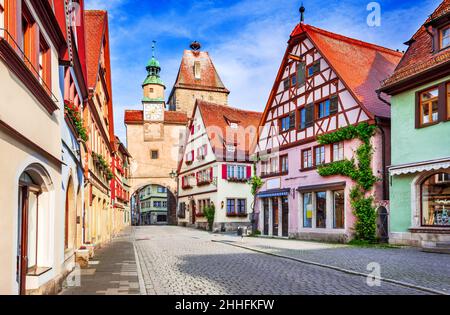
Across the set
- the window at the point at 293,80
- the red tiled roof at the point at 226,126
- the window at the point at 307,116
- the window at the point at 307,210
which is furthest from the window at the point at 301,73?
the red tiled roof at the point at 226,126

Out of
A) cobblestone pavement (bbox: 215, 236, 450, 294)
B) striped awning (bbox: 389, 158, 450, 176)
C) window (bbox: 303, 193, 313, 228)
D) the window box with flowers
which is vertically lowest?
cobblestone pavement (bbox: 215, 236, 450, 294)

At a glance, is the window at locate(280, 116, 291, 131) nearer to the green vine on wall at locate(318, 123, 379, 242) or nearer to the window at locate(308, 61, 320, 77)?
the window at locate(308, 61, 320, 77)

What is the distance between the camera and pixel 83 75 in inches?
577

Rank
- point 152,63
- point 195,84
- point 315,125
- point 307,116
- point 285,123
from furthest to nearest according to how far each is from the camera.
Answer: point 195,84 < point 152,63 < point 285,123 < point 307,116 < point 315,125

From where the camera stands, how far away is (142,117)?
2309 inches

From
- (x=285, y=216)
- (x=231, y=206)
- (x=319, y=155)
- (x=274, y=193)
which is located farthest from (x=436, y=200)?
(x=231, y=206)

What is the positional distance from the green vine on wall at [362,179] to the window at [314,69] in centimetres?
416

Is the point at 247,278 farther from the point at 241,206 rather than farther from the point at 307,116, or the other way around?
the point at 241,206

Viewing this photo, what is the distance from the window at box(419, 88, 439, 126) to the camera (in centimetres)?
1798

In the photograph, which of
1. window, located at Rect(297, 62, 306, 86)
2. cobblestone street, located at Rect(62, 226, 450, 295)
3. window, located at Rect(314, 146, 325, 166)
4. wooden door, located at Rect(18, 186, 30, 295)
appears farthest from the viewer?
window, located at Rect(297, 62, 306, 86)

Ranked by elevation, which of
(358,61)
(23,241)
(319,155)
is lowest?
(23,241)

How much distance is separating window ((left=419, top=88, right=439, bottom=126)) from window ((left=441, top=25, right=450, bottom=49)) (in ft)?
6.11

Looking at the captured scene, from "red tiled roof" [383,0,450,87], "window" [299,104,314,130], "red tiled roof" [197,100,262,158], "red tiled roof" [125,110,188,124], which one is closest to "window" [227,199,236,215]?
"red tiled roof" [197,100,262,158]

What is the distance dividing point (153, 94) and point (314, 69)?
134ft
